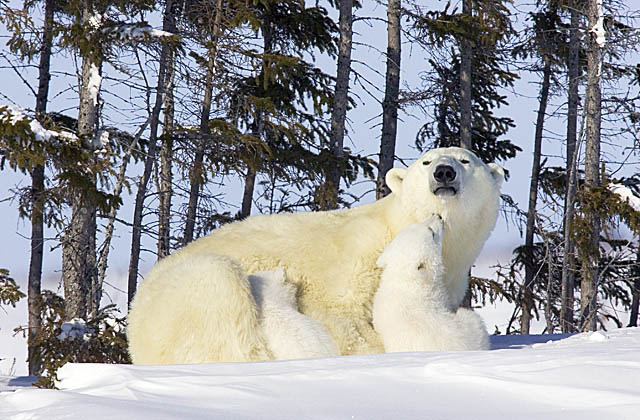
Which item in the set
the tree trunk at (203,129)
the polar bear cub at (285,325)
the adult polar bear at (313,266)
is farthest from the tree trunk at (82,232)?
the polar bear cub at (285,325)

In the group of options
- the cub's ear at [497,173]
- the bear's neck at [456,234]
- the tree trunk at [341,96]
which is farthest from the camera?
the tree trunk at [341,96]

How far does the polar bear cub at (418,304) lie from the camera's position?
14.3ft

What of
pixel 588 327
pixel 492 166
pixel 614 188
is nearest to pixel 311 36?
pixel 614 188

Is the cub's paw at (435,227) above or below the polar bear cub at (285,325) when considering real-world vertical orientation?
above

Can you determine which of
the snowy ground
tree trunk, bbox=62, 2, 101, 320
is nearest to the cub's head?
the snowy ground

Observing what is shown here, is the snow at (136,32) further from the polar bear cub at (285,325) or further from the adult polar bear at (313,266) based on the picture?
the polar bear cub at (285,325)

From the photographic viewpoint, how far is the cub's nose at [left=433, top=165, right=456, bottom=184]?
469 cm

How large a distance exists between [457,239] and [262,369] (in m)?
2.26

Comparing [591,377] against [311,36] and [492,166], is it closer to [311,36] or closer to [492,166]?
[492,166]

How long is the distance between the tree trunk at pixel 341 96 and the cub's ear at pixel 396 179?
6922mm

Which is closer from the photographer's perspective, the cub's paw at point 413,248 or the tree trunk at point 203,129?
the cub's paw at point 413,248

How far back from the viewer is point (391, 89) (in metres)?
14.7

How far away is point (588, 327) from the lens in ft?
34.0

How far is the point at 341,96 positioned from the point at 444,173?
8.53 meters
